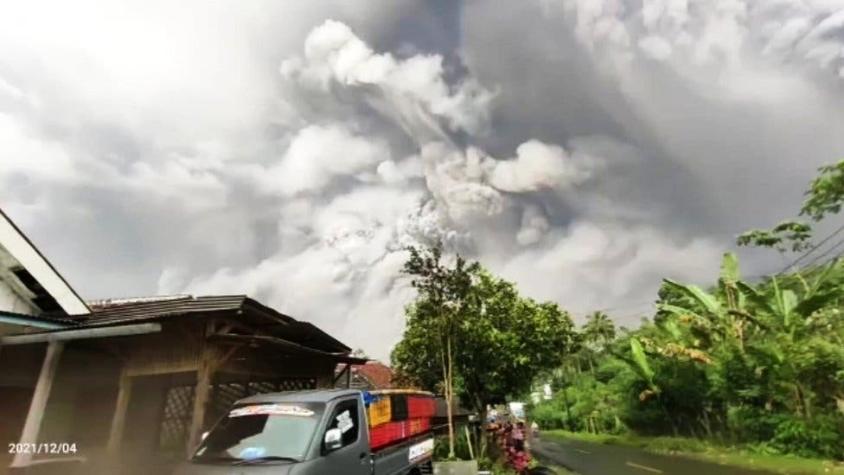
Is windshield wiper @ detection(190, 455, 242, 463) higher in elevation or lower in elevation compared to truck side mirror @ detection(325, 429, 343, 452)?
lower

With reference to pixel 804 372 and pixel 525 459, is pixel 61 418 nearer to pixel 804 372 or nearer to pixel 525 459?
pixel 525 459

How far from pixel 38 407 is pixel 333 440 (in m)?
6.19

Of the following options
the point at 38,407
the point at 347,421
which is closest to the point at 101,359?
the point at 38,407

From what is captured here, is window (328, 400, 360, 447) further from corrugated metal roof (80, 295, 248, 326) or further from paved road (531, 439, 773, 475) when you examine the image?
paved road (531, 439, 773, 475)

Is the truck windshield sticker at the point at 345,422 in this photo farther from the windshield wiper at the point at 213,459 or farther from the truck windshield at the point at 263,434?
the windshield wiper at the point at 213,459

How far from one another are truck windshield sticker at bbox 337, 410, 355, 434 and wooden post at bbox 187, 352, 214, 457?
4167 mm

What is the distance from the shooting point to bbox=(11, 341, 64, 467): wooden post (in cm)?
950

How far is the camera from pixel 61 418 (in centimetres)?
1143

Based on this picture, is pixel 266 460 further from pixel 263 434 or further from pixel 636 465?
pixel 636 465

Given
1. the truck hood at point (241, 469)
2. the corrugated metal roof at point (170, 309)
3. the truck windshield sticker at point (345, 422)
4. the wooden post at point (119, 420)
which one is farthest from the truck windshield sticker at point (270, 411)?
the wooden post at point (119, 420)

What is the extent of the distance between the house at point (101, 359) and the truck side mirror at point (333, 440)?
415 centimetres

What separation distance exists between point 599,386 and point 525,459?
37575 millimetres

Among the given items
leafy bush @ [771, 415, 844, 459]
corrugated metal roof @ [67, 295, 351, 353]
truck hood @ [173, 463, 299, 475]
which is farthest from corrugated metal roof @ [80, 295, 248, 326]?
leafy bush @ [771, 415, 844, 459]

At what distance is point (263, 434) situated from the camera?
673 cm
